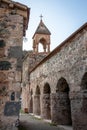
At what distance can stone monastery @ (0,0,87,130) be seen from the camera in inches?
159

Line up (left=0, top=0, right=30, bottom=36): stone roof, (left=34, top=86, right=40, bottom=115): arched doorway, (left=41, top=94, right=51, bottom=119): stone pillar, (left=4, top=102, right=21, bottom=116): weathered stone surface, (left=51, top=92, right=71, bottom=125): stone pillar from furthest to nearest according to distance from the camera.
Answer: (left=34, top=86, right=40, bottom=115): arched doorway → (left=41, top=94, right=51, bottom=119): stone pillar → (left=51, top=92, right=71, bottom=125): stone pillar → (left=0, top=0, right=30, bottom=36): stone roof → (left=4, top=102, right=21, bottom=116): weathered stone surface

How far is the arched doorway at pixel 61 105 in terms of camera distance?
989cm

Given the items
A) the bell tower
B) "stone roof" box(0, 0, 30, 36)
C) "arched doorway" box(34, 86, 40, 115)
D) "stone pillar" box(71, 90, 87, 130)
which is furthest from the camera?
the bell tower

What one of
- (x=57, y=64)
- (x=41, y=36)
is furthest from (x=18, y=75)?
(x=41, y=36)

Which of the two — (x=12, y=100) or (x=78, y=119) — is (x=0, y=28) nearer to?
(x=12, y=100)

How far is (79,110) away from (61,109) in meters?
2.57

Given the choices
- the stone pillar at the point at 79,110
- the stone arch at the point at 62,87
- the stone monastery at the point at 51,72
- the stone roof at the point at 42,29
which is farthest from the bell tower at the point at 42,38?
the stone pillar at the point at 79,110

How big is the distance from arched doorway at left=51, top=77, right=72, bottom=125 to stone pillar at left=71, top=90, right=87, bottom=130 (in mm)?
2070

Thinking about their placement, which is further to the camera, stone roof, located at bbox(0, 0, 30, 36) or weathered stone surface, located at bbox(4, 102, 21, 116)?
stone roof, located at bbox(0, 0, 30, 36)

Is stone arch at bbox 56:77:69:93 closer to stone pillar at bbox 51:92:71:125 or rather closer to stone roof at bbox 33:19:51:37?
stone pillar at bbox 51:92:71:125

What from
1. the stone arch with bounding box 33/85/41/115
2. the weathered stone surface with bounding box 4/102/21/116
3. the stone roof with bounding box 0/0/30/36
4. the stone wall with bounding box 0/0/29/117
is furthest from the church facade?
the weathered stone surface with bounding box 4/102/21/116

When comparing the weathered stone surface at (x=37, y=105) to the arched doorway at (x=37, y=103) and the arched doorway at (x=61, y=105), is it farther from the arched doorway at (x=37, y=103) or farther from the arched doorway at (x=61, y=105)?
the arched doorway at (x=61, y=105)

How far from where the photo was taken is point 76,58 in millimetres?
7816

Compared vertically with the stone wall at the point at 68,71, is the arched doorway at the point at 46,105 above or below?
below
